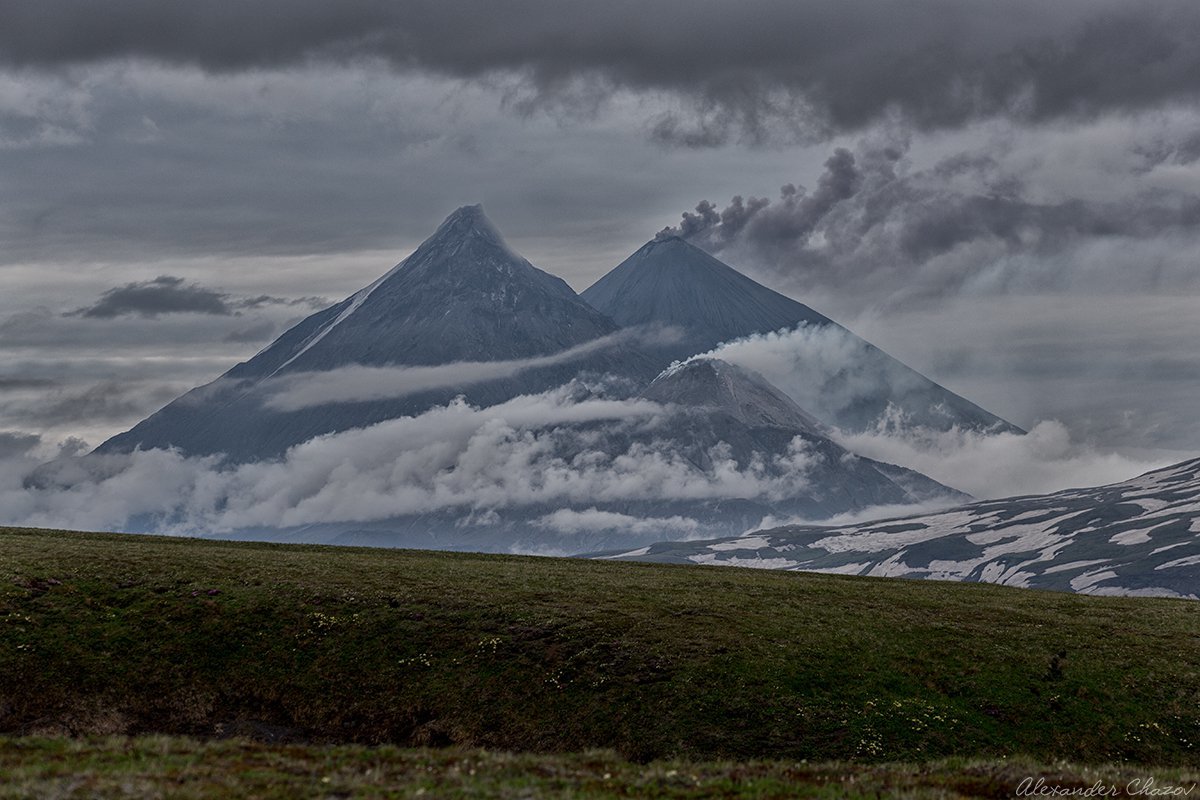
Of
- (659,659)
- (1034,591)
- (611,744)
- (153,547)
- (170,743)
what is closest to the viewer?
(170,743)

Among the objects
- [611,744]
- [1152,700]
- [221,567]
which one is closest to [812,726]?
[611,744]

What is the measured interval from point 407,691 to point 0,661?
19379 mm

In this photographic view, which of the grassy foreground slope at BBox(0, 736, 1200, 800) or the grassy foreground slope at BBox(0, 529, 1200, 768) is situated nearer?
the grassy foreground slope at BBox(0, 736, 1200, 800)

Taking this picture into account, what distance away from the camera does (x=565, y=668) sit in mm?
52156

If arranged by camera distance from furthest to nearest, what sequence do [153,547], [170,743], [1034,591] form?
[1034,591] < [153,547] < [170,743]

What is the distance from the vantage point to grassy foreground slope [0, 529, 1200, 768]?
4662 centimetres

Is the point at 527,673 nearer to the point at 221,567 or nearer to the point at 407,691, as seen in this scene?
the point at 407,691

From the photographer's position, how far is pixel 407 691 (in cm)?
5047
